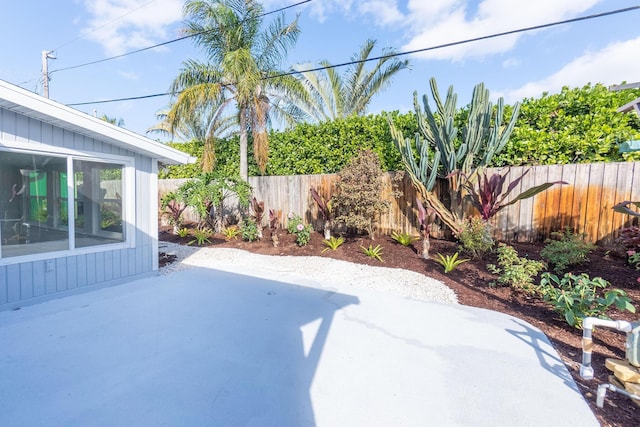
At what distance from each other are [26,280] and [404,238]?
627 centimetres

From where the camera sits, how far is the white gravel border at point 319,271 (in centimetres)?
450

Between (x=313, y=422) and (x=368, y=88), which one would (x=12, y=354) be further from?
(x=368, y=88)

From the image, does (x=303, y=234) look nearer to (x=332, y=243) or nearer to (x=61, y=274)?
(x=332, y=243)

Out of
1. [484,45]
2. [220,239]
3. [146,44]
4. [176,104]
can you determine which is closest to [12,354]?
[220,239]

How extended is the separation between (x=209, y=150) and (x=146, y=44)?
13.7 feet

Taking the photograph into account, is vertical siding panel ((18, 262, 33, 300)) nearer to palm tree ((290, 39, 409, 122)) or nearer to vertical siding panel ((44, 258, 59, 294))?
vertical siding panel ((44, 258, 59, 294))

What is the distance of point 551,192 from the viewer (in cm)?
552

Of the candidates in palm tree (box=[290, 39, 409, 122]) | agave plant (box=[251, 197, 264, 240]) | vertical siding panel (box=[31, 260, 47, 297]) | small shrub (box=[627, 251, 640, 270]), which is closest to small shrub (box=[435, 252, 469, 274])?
small shrub (box=[627, 251, 640, 270])

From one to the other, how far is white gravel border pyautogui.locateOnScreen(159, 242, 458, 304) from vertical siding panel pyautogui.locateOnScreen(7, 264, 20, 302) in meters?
1.95

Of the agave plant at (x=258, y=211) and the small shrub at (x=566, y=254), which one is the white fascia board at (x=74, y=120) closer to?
the agave plant at (x=258, y=211)

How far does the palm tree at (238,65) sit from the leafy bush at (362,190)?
3.02 metres

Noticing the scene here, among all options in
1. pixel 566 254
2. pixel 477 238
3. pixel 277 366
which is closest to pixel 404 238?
pixel 477 238

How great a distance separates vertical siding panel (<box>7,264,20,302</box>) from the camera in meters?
3.67

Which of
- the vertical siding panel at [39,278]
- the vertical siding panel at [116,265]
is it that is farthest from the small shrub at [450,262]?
the vertical siding panel at [39,278]
